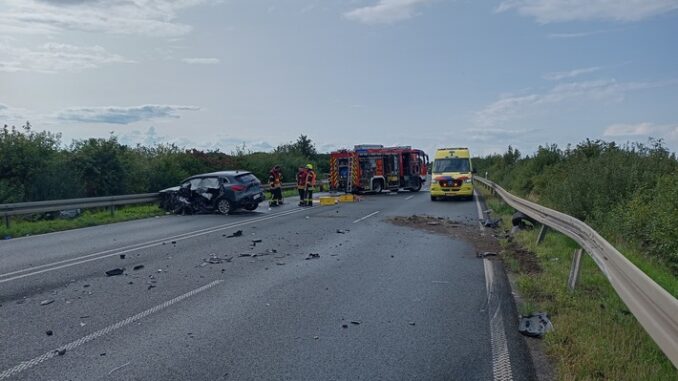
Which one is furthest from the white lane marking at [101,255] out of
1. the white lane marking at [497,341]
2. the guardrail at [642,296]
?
the guardrail at [642,296]

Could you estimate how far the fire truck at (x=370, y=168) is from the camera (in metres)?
35.7

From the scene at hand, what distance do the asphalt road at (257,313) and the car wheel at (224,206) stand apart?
8.64m

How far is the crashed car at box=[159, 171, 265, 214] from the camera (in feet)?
71.4

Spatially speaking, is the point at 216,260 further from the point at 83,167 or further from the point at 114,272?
the point at 83,167

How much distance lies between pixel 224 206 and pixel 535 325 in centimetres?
1685

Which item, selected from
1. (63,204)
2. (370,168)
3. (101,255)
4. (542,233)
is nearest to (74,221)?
(63,204)

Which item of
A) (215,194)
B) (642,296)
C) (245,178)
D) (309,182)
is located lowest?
(642,296)

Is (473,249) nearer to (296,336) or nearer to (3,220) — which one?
(296,336)

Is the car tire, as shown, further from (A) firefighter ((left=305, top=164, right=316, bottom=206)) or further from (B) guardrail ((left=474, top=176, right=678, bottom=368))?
(B) guardrail ((left=474, top=176, right=678, bottom=368))

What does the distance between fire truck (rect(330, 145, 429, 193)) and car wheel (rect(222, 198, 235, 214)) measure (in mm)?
14403

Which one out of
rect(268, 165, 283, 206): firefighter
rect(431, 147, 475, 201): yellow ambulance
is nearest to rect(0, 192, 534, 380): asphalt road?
rect(268, 165, 283, 206): firefighter

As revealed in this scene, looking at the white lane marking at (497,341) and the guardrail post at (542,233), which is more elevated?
the guardrail post at (542,233)

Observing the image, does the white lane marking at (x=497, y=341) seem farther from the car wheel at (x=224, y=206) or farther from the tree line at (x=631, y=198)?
the car wheel at (x=224, y=206)

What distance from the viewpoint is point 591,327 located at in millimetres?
5848
